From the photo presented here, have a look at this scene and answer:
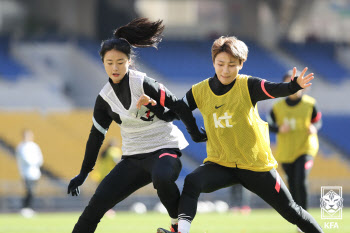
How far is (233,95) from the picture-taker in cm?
700

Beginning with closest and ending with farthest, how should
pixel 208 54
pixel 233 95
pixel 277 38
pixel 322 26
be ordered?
pixel 233 95 → pixel 208 54 → pixel 277 38 → pixel 322 26

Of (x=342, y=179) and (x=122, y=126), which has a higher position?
(x=342, y=179)

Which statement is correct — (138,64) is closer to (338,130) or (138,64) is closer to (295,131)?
(338,130)

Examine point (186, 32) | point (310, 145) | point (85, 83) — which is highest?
point (186, 32)

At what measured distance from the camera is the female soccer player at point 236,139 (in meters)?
6.96

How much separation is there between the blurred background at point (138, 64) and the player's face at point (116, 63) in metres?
14.7

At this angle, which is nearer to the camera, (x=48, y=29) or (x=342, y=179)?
(x=342, y=179)

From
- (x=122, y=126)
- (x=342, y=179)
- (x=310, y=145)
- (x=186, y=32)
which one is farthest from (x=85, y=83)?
(x=122, y=126)

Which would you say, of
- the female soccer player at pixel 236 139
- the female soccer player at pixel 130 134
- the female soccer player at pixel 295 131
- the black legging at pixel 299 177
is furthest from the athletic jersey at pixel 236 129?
the female soccer player at pixel 295 131

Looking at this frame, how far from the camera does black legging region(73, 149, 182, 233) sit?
7.08 meters

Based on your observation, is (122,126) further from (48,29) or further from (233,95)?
(48,29)

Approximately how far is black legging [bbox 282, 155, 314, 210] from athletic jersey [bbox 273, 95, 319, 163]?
9 centimetres

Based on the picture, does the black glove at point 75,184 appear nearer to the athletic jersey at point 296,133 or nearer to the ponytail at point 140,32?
the ponytail at point 140,32

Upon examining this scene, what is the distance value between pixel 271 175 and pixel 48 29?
2513 centimetres
